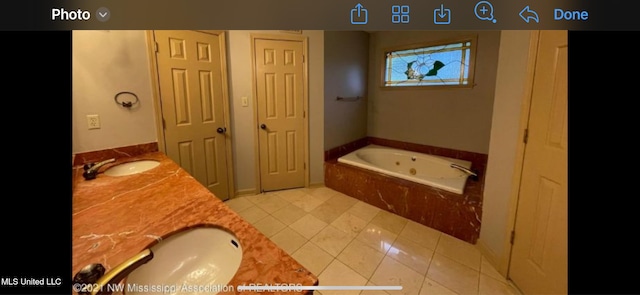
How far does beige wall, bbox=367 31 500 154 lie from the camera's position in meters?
2.47

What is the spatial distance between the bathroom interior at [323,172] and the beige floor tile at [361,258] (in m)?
0.01

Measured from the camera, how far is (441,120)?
2789mm

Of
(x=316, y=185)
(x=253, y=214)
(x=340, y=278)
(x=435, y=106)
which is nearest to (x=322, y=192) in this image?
(x=316, y=185)

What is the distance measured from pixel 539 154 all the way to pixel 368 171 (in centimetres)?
138

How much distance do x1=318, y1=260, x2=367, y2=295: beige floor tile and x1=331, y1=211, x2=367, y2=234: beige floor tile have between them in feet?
1.33

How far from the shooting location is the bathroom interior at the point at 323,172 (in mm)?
817

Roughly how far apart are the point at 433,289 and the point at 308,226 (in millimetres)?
977

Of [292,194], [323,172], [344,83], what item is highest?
[344,83]

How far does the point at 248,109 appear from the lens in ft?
7.88

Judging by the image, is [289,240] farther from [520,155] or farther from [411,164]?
[411,164]
